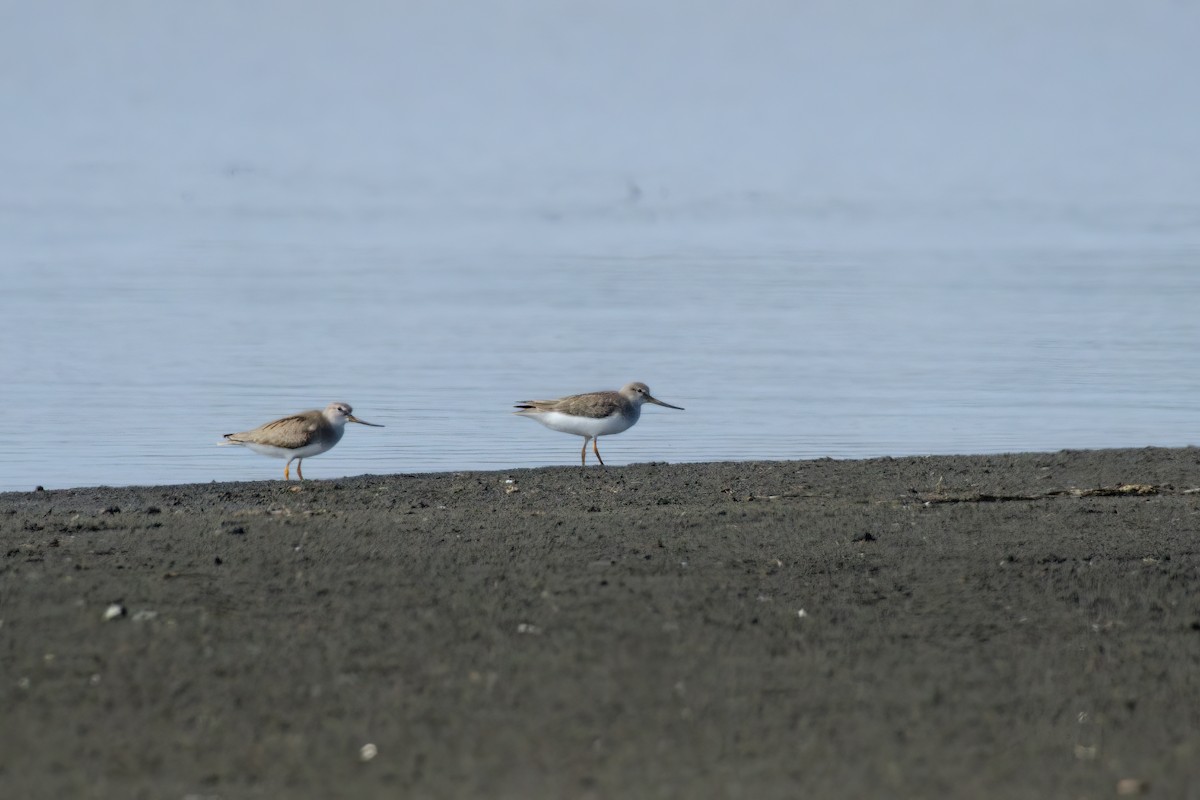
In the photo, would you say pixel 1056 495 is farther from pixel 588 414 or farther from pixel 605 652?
pixel 605 652

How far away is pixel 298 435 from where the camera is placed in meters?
13.4

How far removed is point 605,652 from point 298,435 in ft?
23.5

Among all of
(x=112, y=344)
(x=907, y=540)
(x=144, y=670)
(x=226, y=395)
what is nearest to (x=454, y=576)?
(x=144, y=670)

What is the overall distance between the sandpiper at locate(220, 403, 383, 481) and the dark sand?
325cm

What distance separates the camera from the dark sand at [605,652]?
17.8 feet

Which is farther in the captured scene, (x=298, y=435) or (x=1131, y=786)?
(x=298, y=435)

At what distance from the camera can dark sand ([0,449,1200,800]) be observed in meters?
5.41

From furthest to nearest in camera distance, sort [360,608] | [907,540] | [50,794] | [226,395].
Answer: [226,395], [907,540], [360,608], [50,794]

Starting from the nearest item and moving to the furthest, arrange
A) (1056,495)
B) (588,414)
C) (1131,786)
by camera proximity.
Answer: (1131,786) → (1056,495) → (588,414)

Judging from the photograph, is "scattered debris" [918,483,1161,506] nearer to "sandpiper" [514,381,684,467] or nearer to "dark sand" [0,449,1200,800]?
"dark sand" [0,449,1200,800]

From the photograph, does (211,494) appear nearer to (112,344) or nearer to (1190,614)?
(1190,614)

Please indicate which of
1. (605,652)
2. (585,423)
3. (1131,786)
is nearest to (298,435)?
(585,423)

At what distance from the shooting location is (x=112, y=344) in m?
23.3

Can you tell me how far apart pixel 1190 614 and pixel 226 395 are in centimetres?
1268
